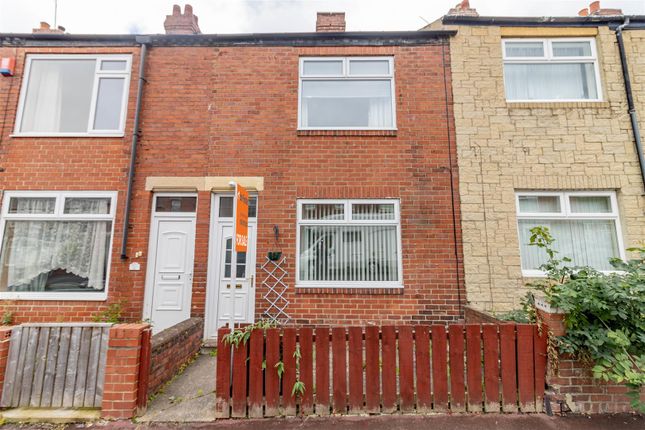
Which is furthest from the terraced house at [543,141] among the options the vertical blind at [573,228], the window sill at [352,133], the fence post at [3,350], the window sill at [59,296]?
the window sill at [59,296]

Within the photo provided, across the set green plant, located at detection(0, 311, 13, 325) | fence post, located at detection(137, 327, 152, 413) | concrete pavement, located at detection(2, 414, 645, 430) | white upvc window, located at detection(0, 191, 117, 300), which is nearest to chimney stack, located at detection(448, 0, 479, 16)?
concrete pavement, located at detection(2, 414, 645, 430)

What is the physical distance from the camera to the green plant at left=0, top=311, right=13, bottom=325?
5805mm

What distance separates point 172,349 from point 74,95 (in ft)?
19.4

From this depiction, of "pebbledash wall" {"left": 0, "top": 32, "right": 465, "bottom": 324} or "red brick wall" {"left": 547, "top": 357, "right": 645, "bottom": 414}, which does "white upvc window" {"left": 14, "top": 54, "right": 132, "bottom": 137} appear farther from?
"red brick wall" {"left": 547, "top": 357, "right": 645, "bottom": 414}

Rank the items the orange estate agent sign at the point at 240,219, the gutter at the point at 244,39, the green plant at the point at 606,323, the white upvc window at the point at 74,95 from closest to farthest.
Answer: the green plant at the point at 606,323, the orange estate agent sign at the point at 240,219, the white upvc window at the point at 74,95, the gutter at the point at 244,39

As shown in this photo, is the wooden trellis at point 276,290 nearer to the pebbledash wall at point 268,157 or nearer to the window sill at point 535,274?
the pebbledash wall at point 268,157

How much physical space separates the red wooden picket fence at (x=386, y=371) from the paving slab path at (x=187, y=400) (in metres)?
0.31

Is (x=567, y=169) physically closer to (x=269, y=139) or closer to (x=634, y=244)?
(x=634, y=244)

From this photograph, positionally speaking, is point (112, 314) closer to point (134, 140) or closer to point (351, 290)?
point (134, 140)

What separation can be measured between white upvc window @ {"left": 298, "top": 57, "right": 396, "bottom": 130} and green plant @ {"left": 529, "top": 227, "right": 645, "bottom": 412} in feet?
14.3

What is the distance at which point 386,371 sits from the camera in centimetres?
347

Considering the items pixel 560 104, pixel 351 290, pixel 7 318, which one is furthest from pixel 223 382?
pixel 560 104

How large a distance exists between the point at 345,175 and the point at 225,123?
270 centimetres

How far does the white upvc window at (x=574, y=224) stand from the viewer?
5.99 meters
